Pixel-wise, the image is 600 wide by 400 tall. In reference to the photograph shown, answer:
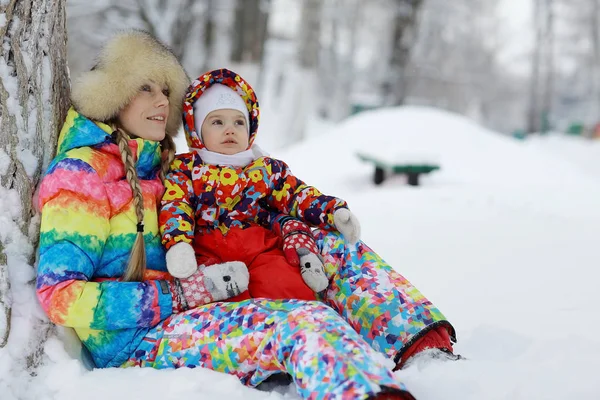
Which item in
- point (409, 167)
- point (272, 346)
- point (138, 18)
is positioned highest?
point (138, 18)

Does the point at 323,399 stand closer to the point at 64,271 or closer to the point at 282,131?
the point at 64,271

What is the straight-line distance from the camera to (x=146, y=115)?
2303 millimetres

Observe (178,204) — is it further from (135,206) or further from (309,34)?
(309,34)

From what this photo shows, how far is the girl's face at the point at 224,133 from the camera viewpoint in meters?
2.47

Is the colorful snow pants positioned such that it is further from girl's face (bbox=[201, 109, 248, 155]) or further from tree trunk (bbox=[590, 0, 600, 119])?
tree trunk (bbox=[590, 0, 600, 119])

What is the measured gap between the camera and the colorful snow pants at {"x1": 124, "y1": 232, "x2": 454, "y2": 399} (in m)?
1.54

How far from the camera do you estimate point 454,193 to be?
6.18 meters

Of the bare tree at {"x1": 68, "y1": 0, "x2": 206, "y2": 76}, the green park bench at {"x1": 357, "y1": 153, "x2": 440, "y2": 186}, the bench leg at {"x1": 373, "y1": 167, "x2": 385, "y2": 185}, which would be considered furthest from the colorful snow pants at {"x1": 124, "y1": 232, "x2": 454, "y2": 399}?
the bare tree at {"x1": 68, "y1": 0, "x2": 206, "y2": 76}

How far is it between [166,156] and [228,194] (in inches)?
11.8

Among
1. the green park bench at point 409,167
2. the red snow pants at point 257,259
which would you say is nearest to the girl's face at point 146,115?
the red snow pants at point 257,259

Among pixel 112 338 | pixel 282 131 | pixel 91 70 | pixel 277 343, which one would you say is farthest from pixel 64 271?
pixel 282 131

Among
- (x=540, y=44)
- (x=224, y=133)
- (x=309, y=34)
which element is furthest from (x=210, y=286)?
(x=540, y=44)

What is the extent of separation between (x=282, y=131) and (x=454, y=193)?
615cm

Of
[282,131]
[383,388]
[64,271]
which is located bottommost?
[282,131]
